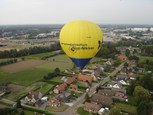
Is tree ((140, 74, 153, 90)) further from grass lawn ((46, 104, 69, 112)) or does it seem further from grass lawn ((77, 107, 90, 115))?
grass lawn ((46, 104, 69, 112))

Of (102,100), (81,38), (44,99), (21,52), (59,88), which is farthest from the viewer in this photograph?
(21,52)

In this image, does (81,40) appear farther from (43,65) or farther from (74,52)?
(43,65)

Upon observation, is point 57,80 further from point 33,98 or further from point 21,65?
point 21,65

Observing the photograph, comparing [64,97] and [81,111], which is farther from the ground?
[64,97]

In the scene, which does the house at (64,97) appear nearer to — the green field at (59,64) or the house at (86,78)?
the house at (86,78)

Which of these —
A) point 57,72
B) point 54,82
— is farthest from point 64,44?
point 57,72

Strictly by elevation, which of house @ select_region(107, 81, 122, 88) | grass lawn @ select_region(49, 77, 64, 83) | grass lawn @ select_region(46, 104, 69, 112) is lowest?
grass lawn @ select_region(46, 104, 69, 112)

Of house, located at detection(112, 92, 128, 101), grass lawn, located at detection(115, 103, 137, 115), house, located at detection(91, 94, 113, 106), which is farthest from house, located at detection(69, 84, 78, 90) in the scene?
grass lawn, located at detection(115, 103, 137, 115)

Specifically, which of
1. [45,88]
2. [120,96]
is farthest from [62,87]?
[120,96]
